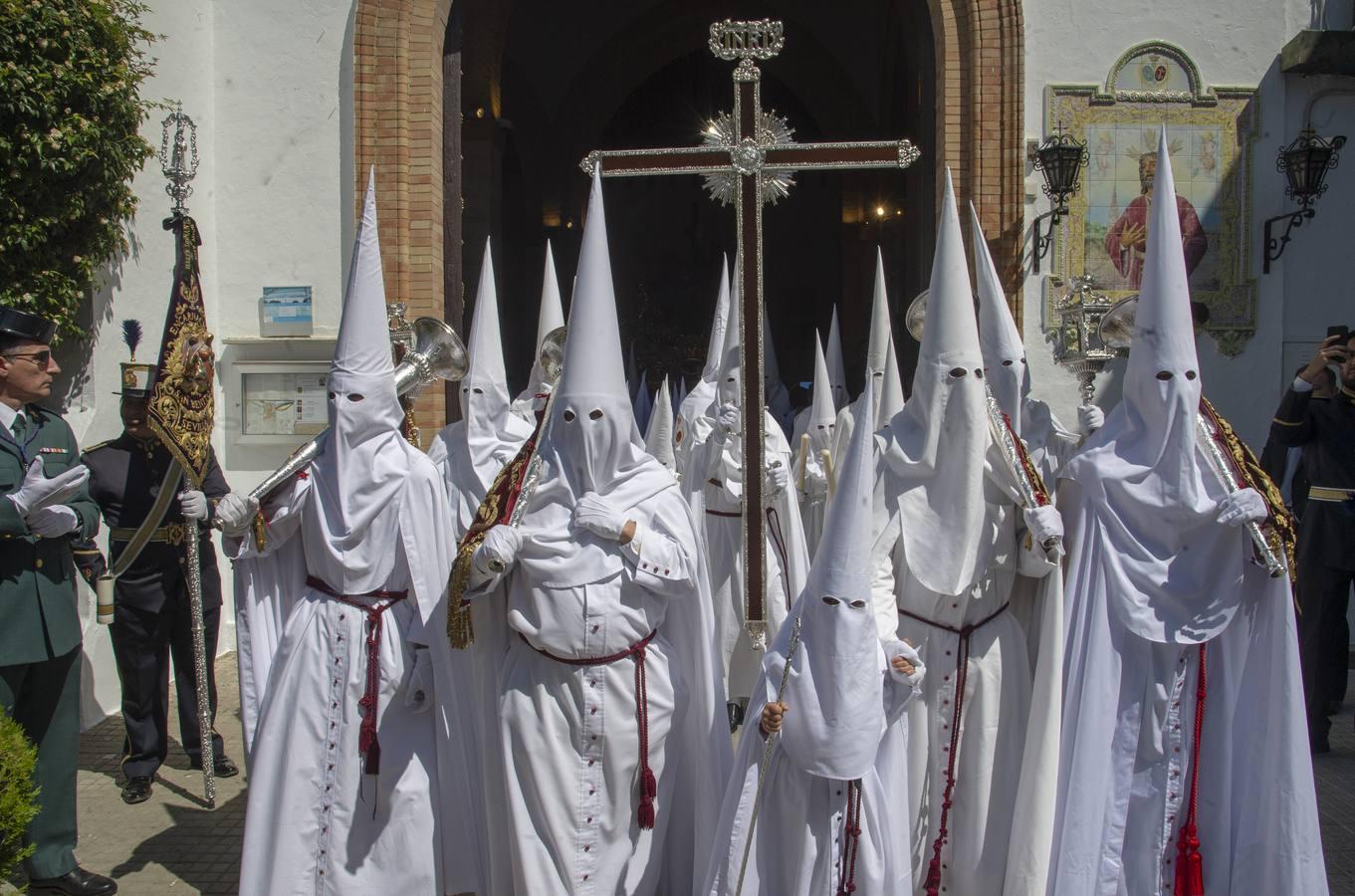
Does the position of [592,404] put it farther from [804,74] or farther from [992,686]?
[804,74]

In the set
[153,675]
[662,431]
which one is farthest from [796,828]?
[662,431]

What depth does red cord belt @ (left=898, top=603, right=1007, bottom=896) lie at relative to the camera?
3936 millimetres

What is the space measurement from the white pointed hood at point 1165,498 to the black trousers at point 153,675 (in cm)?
460

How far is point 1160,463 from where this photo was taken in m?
3.99

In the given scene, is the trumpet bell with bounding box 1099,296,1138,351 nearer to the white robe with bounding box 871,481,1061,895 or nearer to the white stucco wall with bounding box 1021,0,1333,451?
the white robe with bounding box 871,481,1061,895

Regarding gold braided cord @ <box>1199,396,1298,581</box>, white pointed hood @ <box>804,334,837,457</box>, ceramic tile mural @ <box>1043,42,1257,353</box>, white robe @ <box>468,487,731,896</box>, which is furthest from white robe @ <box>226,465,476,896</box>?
ceramic tile mural @ <box>1043,42,1257,353</box>

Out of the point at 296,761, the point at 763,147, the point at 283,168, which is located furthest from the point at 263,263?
the point at 296,761

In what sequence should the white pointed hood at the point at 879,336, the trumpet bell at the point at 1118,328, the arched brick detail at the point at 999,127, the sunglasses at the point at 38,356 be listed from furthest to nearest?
the arched brick detail at the point at 999,127 < the white pointed hood at the point at 879,336 < the trumpet bell at the point at 1118,328 < the sunglasses at the point at 38,356

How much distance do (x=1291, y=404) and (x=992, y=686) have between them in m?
3.07

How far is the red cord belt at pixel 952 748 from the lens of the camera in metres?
3.94

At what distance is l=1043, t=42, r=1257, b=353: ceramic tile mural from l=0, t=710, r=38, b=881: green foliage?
7170 mm

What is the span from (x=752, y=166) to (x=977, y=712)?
2653 millimetres

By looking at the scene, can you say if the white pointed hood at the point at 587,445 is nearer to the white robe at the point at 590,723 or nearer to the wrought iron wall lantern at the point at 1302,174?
the white robe at the point at 590,723

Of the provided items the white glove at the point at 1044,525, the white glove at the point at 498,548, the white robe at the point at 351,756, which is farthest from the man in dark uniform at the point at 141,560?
the white glove at the point at 1044,525
